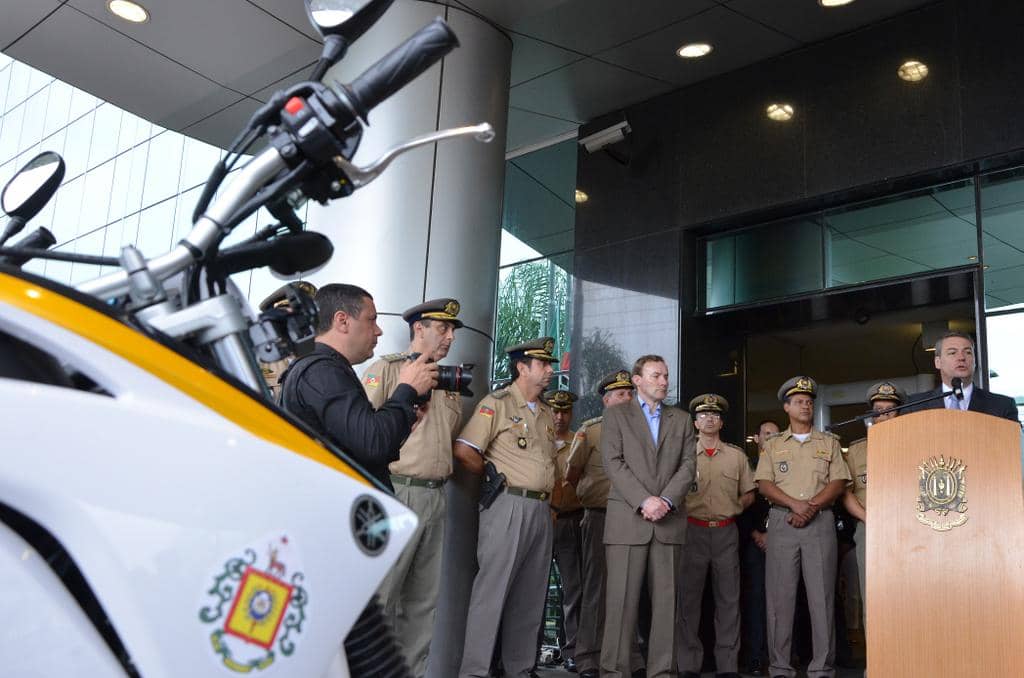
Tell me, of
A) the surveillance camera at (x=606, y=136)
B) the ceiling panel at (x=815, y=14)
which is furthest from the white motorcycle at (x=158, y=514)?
the surveillance camera at (x=606, y=136)

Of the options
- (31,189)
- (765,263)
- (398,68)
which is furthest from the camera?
(765,263)

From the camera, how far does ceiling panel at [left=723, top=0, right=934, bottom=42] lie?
6.44 metres

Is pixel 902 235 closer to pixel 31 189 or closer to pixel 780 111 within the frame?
pixel 780 111

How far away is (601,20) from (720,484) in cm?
329

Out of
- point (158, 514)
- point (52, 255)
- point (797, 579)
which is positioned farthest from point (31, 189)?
point (797, 579)

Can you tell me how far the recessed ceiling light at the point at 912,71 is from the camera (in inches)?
253

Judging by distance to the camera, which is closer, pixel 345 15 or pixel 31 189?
pixel 345 15

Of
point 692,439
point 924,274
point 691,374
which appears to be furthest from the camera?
point 691,374

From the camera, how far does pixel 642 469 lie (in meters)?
5.19

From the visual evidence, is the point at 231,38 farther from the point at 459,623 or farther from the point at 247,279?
the point at 459,623

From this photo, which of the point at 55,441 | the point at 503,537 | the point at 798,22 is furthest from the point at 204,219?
the point at 798,22

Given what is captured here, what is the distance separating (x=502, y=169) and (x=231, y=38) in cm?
228

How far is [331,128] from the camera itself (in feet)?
3.69

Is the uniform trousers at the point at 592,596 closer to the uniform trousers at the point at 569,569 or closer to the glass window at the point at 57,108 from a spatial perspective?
the uniform trousers at the point at 569,569
